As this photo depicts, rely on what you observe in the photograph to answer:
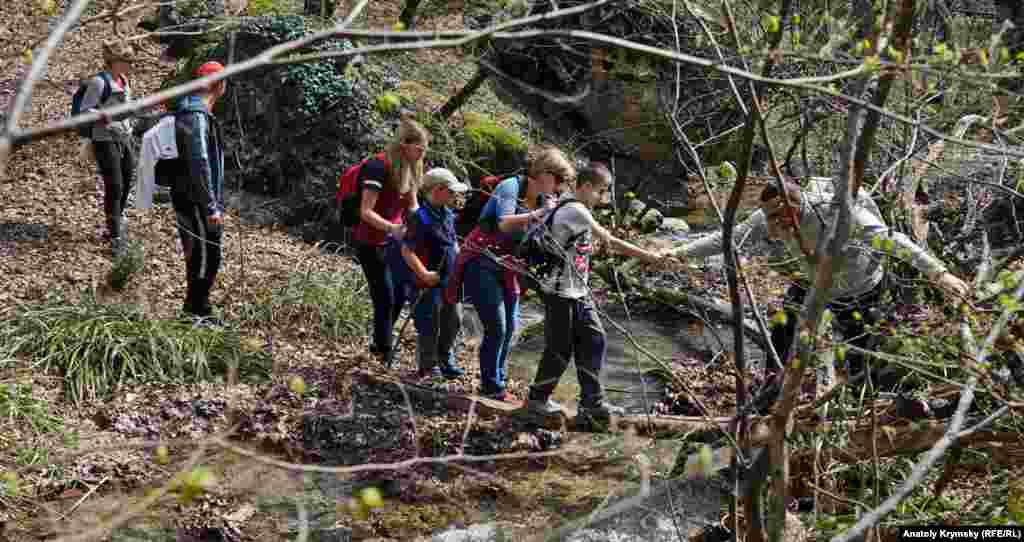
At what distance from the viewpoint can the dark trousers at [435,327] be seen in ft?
23.0

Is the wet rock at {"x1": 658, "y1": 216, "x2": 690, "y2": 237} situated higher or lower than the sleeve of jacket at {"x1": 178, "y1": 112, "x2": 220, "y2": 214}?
lower

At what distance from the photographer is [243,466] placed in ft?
19.7

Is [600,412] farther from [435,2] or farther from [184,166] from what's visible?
[435,2]

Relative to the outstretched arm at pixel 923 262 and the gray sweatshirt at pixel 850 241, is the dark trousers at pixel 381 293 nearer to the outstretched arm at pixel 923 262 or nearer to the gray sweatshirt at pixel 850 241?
the gray sweatshirt at pixel 850 241

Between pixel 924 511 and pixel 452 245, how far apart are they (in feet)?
10.6

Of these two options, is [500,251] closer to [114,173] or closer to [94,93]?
[94,93]

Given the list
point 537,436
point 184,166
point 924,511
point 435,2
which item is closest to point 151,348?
point 184,166

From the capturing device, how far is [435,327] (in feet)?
23.4

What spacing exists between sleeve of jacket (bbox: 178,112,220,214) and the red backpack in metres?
0.88

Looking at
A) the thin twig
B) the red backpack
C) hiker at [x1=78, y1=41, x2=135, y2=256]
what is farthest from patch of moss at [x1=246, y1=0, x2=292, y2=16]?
the thin twig

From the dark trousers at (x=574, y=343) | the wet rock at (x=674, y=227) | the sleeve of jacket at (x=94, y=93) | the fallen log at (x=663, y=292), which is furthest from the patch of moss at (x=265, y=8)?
the dark trousers at (x=574, y=343)

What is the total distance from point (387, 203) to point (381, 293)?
63 centimetres

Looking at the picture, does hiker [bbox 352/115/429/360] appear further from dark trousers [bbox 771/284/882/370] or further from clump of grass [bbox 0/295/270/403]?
dark trousers [bbox 771/284/882/370]

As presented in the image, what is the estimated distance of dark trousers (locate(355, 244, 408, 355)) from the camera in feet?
23.1
